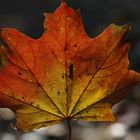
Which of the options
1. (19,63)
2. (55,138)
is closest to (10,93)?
(19,63)

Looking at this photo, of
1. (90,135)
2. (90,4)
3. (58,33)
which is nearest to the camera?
(58,33)

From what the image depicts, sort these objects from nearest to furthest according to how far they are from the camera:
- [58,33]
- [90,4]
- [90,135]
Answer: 1. [58,33]
2. [90,135]
3. [90,4]

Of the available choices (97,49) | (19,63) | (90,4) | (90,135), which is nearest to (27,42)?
(19,63)

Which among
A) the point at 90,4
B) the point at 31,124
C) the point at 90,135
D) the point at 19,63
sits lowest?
the point at 31,124

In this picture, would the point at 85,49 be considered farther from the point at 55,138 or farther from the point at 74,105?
the point at 55,138

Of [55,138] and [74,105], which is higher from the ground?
[55,138]

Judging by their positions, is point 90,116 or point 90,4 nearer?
point 90,116
